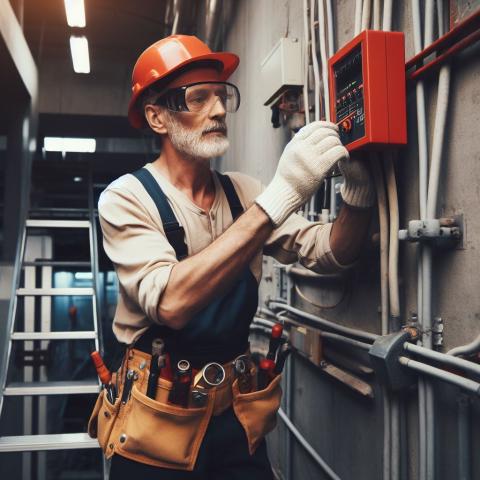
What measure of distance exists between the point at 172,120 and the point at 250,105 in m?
1.63

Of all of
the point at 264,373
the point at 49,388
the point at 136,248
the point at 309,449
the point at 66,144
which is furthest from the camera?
the point at 66,144

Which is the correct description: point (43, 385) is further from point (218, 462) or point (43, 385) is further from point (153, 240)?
point (153, 240)

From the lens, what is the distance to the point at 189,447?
4.83ft

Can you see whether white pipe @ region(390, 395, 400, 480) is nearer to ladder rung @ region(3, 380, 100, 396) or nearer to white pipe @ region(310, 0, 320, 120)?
white pipe @ region(310, 0, 320, 120)

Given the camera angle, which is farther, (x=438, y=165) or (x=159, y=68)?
(x=159, y=68)

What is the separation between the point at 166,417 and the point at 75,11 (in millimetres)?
3784

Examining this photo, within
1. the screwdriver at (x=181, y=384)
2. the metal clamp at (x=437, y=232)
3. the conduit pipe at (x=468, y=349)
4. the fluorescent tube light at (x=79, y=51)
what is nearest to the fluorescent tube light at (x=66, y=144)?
the fluorescent tube light at (x=79, y=51)

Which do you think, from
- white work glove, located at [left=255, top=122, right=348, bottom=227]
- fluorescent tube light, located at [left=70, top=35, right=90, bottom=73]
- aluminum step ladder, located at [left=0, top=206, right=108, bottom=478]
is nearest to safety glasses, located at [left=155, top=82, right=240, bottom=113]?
white work glove, located at [left=255, top=122, right=348, bottom=227]

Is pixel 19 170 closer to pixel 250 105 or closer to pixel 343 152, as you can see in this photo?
pixel 250 105

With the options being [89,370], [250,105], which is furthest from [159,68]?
[89,370]

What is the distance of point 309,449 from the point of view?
2.12 m

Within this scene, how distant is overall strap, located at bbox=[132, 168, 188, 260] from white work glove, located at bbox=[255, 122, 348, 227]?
0.98 feet

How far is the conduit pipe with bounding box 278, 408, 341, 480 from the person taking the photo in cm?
190

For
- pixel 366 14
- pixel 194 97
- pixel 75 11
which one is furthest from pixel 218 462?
pixel 75 11
